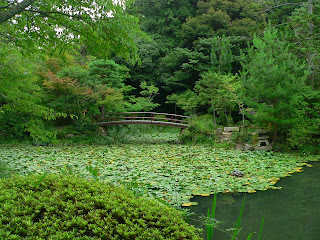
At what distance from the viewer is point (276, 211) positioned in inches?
168

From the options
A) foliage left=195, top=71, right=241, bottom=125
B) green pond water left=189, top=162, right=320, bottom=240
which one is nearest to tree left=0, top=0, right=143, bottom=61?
green pond water left=189, top=162, right=320, bottom=240

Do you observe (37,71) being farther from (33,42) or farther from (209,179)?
(209,179)

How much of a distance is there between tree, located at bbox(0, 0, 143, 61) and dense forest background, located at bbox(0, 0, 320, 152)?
0.04ft

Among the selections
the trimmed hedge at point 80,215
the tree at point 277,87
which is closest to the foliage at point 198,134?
the tree at point 277,87

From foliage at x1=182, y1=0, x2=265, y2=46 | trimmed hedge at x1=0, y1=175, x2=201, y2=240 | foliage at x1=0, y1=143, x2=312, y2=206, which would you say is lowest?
foliage at x1=0, y1=143, x2=312, y2=206

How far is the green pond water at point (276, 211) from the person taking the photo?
3555 mm

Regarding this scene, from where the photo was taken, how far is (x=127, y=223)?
1630mm

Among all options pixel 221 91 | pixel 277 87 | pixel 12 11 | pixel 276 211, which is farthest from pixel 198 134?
pixel 12 11

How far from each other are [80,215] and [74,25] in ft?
8.42

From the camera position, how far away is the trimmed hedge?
5.14 feet

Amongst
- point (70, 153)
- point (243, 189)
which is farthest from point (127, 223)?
point (70, 153)

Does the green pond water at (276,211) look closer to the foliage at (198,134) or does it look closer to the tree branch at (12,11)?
the tree branch at (12,11)

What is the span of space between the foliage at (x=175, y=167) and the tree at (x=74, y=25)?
1990 mm

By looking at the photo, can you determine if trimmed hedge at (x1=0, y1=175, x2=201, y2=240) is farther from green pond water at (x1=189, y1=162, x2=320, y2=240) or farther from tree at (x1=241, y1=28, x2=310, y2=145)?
tree at (x1=241, y1=28, x2=310, y2=145)
